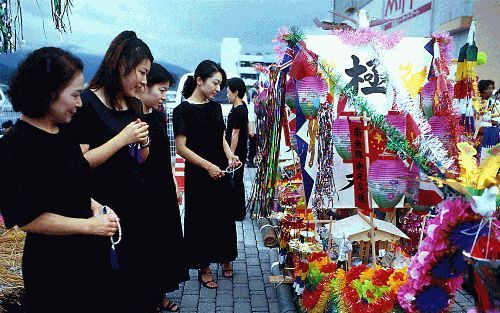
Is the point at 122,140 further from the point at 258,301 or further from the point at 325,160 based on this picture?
the point at 258,301

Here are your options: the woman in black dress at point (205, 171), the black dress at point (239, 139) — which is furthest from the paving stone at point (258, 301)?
the black dress at point (239, 139)

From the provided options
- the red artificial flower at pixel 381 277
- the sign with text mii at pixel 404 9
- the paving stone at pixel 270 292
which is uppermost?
the sign with text mii at pixel 404 9

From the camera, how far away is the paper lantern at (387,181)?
102 inches

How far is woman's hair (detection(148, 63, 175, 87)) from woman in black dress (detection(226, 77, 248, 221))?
2398mm

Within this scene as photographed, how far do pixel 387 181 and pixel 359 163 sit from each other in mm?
257

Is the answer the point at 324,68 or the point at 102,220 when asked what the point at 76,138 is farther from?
the point at 324,68

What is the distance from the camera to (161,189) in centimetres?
318

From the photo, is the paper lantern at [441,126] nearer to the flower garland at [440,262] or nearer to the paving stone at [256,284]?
the flower garland at [440,262]

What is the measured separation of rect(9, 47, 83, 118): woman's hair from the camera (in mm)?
1714

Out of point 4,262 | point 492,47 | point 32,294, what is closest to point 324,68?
point 32,294

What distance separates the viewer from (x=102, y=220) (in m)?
1.84

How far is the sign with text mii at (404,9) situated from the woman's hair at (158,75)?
368 inches

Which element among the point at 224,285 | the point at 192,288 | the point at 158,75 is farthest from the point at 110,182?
the point at 224,285

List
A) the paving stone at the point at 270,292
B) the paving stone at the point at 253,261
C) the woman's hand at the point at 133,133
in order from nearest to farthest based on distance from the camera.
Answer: the woman's hand at the point at 133,133 < the paving stone at the point at 270,292 < the paving stone at the point at 253,261
